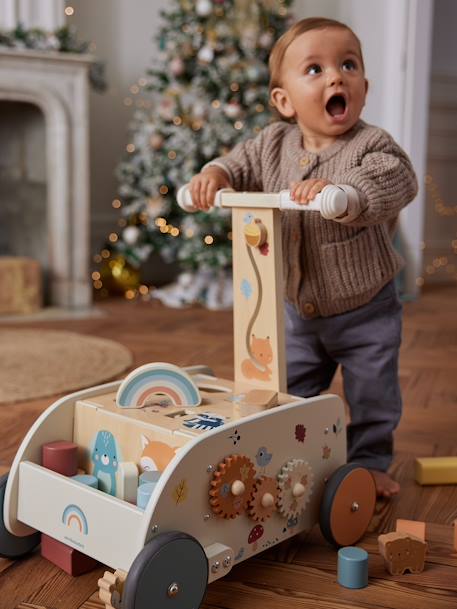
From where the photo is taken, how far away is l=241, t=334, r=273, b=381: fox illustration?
3.98 ft

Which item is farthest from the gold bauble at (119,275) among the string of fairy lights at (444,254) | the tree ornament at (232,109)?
the string of fairy lights at (444,254)

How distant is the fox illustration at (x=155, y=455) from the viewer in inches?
40.2

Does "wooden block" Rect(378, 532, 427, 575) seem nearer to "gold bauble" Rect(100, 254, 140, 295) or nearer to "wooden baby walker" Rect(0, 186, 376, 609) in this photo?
"wooden baby walker" Rect(0, 186, 376, 609)

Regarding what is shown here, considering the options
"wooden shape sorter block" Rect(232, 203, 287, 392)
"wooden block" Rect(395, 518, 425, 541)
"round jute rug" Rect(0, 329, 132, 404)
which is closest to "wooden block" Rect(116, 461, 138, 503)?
"wooden shape sorter block" Rect(232, 203, 287, 392)

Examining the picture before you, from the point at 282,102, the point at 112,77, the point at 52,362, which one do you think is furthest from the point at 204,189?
the point at 112,77

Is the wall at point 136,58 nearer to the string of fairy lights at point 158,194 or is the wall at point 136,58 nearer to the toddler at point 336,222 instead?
the string of fairy lights at point 158,194

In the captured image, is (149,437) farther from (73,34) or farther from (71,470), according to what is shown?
(73,34)

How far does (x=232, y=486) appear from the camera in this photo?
1.00 m

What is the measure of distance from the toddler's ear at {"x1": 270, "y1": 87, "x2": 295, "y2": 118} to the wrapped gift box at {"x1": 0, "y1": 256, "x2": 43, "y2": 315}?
194 cm

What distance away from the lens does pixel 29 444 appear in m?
1.10

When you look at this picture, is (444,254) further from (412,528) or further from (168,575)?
(168,575)

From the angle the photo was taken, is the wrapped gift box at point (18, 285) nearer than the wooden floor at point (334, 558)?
No

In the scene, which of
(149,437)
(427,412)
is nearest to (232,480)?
(149,437)

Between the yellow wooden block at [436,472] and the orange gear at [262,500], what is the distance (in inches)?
16.6
